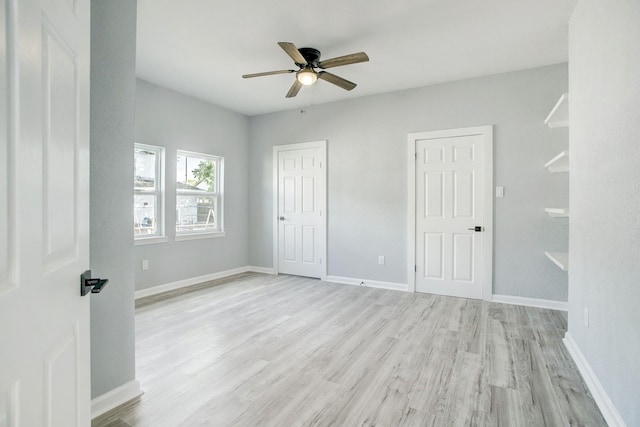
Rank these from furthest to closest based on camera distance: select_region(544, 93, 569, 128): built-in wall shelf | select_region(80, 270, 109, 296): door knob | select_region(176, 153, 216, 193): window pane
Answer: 1. select_region(176, 153, 216, 193): window pane
2. select_region(544, 93, 569, 128): built-in wall shelf
3. select_region(80, 270, 109, 296): door knob

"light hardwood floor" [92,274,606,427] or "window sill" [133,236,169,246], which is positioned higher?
"window sill" [133,236,169,246]

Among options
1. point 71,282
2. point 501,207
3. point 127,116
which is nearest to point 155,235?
point 127,116

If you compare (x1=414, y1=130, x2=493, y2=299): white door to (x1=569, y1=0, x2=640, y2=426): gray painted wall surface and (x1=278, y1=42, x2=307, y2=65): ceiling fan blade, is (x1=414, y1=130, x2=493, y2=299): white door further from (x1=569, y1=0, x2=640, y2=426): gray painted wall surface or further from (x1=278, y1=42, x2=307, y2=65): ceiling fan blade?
(x1=278, y1=42, x2=307, y2=65): ceiling fan blade

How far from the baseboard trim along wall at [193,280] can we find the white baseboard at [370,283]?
1242 millimetres

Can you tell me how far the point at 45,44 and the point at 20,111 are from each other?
243 mm

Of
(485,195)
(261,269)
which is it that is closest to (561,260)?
(485,195)

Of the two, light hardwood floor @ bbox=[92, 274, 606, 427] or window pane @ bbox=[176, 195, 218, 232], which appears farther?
window pane @ bbox=[176, 195, 218, 232]

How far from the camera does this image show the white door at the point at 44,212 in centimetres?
63

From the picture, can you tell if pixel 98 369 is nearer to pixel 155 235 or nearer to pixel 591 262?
pixel 155 235

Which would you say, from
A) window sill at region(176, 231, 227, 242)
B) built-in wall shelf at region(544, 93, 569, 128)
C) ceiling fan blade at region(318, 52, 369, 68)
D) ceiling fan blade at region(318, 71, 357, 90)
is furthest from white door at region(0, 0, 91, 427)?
window sill at region(176, 231, 227, 242)

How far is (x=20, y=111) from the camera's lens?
2.21 feet

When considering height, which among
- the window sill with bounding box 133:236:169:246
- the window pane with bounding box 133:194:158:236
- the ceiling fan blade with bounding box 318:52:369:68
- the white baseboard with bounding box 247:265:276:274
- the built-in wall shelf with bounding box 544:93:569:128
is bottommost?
the white baseboard with bounding box 247:265:276:274

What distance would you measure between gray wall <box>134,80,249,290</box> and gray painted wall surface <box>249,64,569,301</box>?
0.26m

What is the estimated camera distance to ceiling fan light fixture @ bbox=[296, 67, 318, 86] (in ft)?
10.1
